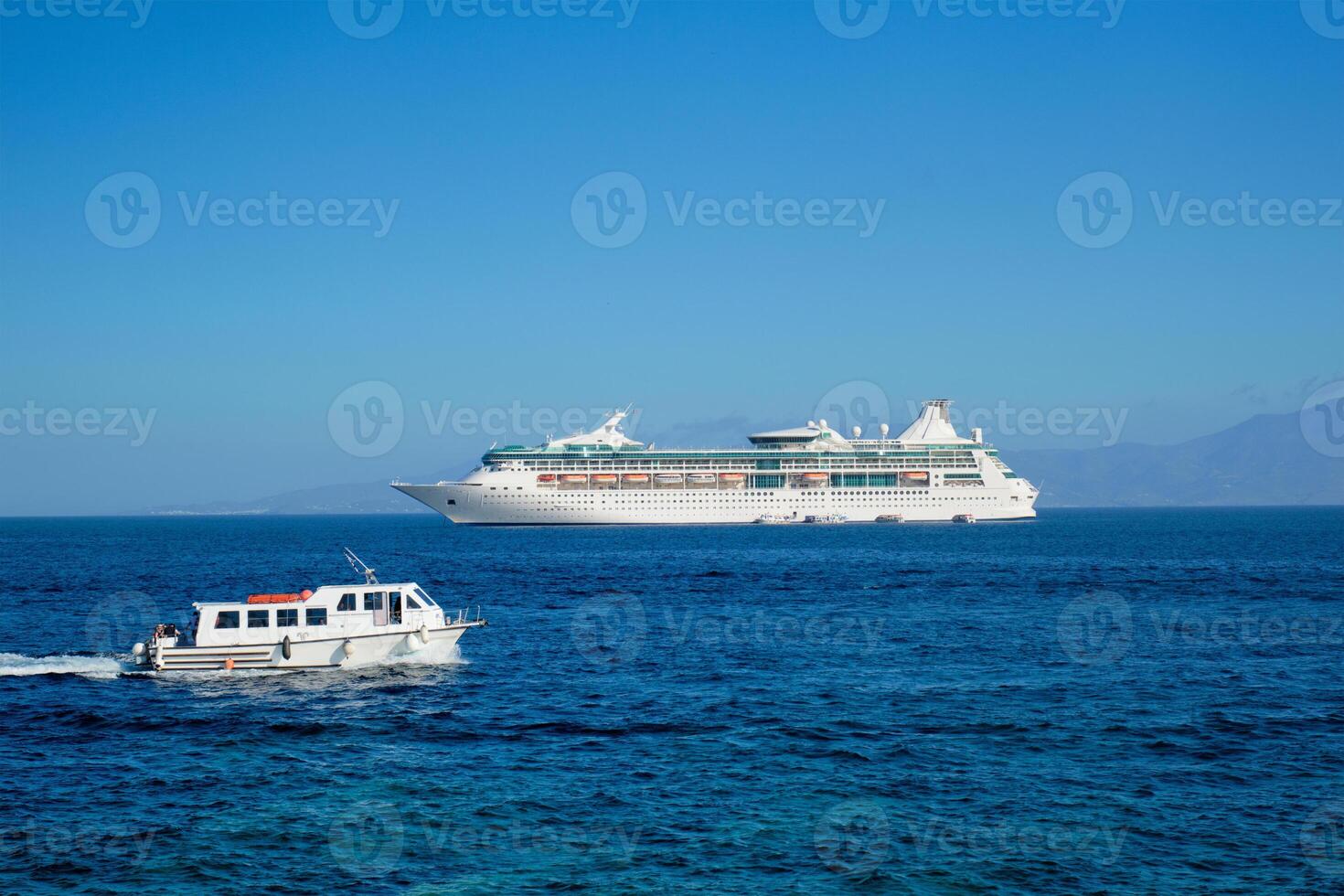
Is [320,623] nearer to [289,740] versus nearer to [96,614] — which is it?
[289,740]

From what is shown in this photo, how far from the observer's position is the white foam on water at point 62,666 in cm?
3459

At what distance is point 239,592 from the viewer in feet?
201

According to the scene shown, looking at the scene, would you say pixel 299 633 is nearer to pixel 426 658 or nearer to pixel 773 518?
pixel 426 658

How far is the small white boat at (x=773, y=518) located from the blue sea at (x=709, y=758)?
101 m

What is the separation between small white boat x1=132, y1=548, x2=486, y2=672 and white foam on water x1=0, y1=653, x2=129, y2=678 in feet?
3.77

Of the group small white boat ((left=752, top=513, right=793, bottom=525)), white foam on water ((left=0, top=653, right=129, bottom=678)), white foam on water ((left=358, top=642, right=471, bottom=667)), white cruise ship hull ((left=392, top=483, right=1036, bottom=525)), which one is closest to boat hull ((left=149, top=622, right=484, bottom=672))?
white foam on water ((left=358, top=642, right=471, bottom=667))

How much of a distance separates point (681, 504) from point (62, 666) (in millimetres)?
117136

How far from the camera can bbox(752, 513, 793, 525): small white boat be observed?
499 ft

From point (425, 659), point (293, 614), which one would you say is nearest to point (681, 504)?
point (425, 659)

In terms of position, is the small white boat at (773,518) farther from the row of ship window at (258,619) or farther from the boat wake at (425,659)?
the row of ship window at (258,619)

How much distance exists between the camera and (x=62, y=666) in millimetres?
35562

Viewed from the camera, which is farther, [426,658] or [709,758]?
[426,658]

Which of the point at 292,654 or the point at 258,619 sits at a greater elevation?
the point at 258,619

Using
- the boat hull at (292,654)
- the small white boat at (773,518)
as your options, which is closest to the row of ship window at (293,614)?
the boat hull at (292,654)
